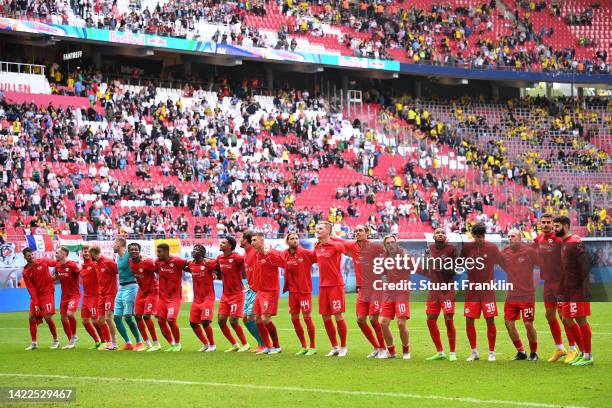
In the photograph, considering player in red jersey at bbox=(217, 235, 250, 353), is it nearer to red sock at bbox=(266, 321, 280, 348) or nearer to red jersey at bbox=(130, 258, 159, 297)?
red sock at bbox=(266, 321, 280, 348)

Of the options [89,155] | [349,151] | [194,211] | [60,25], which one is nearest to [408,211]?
[349,151]

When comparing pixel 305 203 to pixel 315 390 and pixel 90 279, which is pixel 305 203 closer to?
pixel 90 279

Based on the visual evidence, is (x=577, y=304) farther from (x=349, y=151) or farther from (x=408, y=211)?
(x=349, y=151)

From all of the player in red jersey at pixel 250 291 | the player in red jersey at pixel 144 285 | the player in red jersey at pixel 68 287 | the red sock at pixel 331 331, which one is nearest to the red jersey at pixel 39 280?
the player in red jersey at pixel 68 287

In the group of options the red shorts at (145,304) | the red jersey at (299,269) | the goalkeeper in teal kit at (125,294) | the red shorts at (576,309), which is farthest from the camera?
the goalkeeper in teal kit at (125,294)

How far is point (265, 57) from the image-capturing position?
53.3 metres

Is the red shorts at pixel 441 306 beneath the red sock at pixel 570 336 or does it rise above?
above

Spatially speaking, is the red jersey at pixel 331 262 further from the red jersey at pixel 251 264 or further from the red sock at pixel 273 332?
the red jersey at pixel 251 264

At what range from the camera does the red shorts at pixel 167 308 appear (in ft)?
66.9

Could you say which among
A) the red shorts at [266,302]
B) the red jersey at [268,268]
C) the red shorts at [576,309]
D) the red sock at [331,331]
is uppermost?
the red jersey at [268,268]

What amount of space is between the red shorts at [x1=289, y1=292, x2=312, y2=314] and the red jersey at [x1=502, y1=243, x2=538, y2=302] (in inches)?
146

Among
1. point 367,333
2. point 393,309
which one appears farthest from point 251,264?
point 393,309

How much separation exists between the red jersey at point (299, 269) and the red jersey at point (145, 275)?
9.79 ft

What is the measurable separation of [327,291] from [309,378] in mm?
3502
